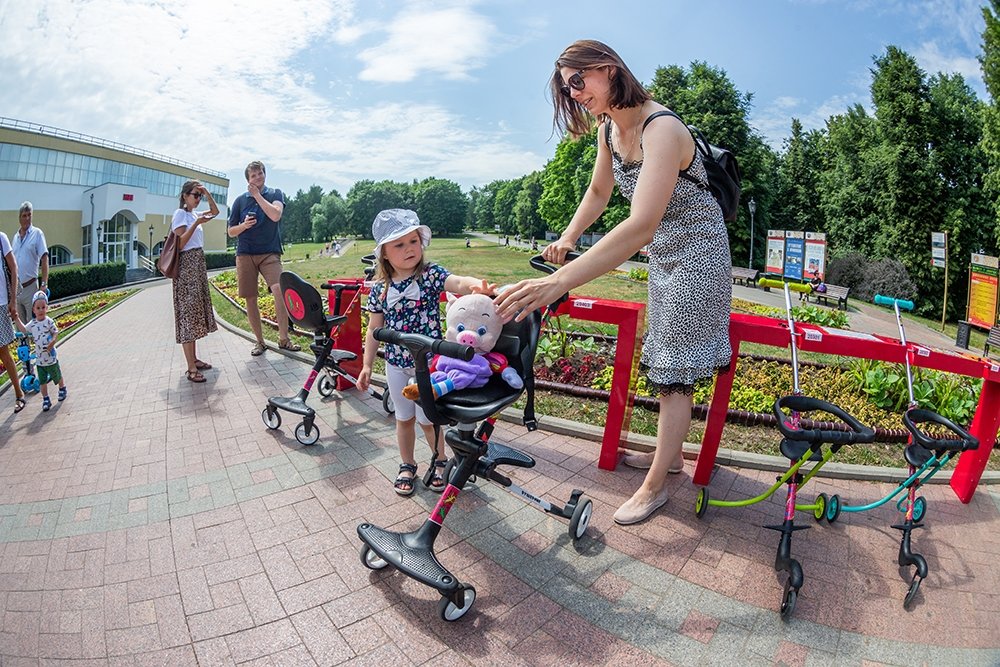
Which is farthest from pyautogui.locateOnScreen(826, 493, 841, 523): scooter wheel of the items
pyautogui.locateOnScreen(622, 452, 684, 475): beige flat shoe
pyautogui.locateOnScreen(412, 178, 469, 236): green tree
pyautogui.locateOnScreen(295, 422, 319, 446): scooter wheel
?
pyautogui.locateOnScreen(412, 178, 469, 236): green tree

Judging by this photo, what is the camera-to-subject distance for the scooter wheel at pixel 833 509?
9.20 ft

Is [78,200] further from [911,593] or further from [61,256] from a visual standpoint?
[911,593]

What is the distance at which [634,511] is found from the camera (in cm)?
276

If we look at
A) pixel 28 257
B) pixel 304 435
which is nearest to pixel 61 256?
pixel 28 257

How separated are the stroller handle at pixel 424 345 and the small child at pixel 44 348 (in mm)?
4461

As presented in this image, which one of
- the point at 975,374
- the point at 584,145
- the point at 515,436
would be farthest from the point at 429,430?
the point at 584,145

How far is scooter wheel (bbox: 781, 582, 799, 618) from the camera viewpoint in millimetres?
2098

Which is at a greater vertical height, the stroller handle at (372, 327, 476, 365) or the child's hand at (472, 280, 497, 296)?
the child's hand at (472, 280, 497, 296)

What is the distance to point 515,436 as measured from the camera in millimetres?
3959

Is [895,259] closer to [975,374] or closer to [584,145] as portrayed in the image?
[584,145]

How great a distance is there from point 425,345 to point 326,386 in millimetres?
3150

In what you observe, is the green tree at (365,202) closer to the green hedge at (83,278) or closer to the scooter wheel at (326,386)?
the green hedge at (83,278)

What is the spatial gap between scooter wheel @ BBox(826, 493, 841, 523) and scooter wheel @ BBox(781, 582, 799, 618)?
2.89ft

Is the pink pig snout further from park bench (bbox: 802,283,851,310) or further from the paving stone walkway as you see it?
park bench (bbox: 802,283,851,310)
